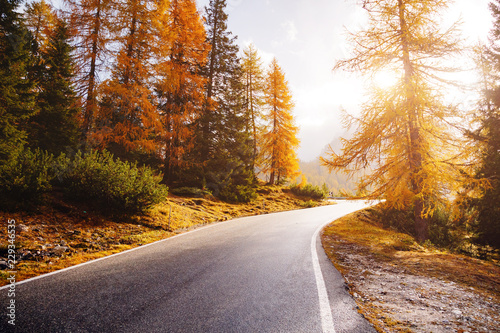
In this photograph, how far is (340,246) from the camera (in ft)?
22.2

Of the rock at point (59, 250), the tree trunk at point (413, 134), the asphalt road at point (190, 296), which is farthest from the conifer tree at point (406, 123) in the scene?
the rock at point (59, 250)

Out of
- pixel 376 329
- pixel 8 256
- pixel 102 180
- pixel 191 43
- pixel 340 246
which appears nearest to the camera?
pixel 376 329

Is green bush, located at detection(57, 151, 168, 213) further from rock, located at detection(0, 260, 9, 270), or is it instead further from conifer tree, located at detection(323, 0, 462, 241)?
conifer tree, located at detection(323, 0, 462, 241)

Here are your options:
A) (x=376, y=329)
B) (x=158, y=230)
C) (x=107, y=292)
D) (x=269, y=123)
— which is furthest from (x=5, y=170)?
(x=269, y=123)

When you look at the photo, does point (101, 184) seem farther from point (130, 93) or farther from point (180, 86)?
point (180, 86)

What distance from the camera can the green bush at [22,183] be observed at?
20.1ft

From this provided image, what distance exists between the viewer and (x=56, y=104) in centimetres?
1395

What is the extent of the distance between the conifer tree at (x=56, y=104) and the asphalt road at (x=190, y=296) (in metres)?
12.3

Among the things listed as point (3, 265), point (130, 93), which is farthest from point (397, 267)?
point (130, 93)

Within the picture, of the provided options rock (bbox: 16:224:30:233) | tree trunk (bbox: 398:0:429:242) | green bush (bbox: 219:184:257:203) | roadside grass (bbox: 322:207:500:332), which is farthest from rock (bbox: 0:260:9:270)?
green bush (bbox: 219:184:257:203)

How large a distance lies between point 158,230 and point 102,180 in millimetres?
2785

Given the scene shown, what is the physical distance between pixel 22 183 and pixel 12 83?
7.52m

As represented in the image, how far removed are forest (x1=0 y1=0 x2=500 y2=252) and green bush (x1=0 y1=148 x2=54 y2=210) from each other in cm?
3

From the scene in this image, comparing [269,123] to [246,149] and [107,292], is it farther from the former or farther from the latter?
[107,292]
